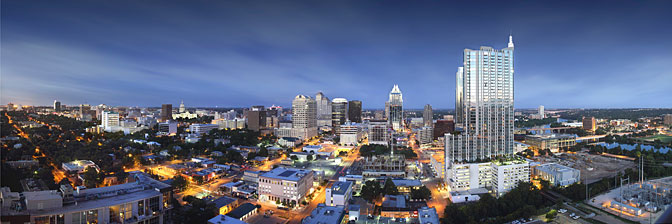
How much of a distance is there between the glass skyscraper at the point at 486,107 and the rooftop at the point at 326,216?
31.5 feet

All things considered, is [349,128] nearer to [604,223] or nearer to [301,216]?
[301,216]

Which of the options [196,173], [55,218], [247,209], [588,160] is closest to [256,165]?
[196,173]

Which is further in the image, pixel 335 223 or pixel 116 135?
pixel 116 135

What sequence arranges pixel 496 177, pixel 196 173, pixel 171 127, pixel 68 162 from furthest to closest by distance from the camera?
pixel 171 127, pixel 68 162, pixel 196 173, pixel 496 177

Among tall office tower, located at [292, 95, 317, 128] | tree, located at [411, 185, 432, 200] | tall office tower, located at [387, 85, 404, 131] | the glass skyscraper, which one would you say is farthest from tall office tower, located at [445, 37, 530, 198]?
tall office tower, located at [387, 85, 404, 131]

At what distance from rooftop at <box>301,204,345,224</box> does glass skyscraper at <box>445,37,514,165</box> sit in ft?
31.5

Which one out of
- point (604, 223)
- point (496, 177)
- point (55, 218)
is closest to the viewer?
point (55, 218)

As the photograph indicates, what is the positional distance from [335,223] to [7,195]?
920 centimetres

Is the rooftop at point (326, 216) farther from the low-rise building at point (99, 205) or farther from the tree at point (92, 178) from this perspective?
the tree at point (92, 178)

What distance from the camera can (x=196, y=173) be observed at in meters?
17.8

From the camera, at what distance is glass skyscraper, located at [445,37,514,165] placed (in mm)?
18500

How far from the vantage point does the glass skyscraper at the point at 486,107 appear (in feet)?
60.7

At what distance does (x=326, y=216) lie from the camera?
10852 millimetres

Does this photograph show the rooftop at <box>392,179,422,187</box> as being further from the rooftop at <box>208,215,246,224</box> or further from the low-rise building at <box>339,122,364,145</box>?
the low-rise building at <box>339,122,364,145</box>
